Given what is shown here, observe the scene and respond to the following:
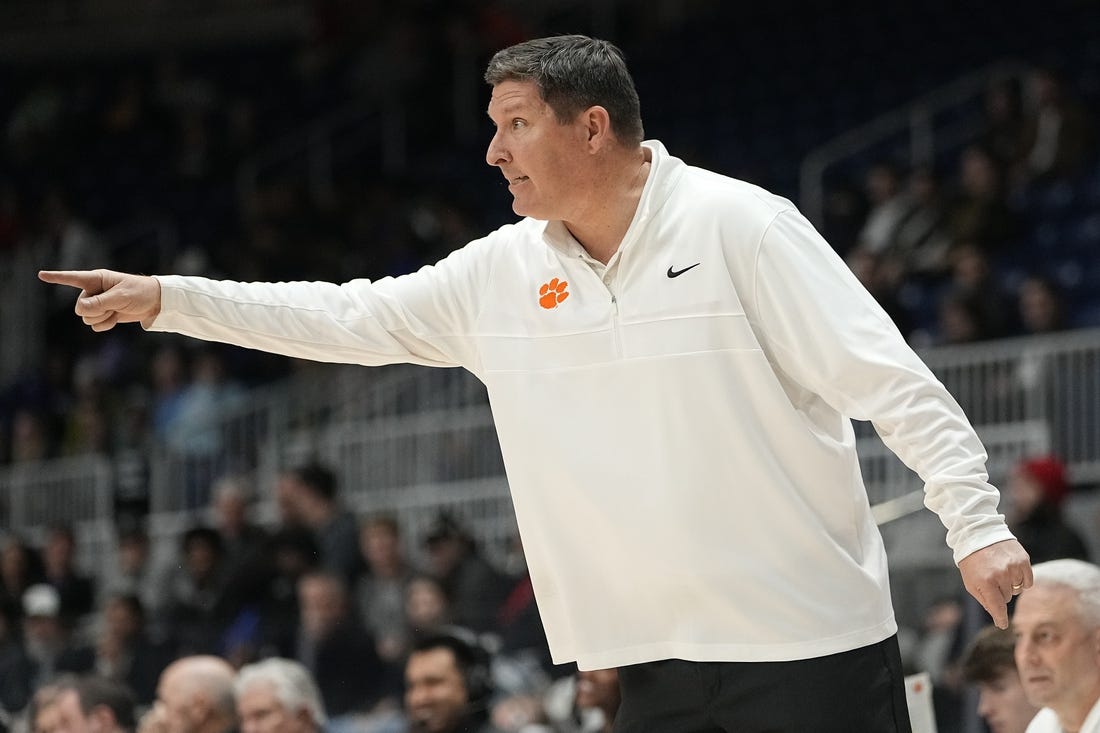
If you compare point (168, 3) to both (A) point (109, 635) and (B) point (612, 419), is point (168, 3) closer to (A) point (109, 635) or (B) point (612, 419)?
(A) point (109, 635)

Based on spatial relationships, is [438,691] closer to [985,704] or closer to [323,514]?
[985,704]

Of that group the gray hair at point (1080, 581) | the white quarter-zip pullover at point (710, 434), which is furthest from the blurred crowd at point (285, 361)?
the white quarter-zip pullover at point (710, 434)

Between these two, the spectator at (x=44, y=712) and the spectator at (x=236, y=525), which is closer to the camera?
the spectator at (x=44, y=712)

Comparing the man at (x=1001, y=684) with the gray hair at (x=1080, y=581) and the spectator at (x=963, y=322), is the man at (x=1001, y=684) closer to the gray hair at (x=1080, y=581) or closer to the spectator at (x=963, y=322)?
the gray hair at (x=1080, y=581)

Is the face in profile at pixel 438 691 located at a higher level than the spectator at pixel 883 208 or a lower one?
lower

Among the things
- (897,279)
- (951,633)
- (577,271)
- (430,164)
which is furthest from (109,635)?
(430,164)

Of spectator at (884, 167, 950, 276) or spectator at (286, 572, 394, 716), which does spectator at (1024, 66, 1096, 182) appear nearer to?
spectator at (884, 167, 950, 276)

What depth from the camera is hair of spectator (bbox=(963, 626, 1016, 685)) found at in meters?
4.75

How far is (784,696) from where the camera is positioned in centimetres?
333

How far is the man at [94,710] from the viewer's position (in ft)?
19.7

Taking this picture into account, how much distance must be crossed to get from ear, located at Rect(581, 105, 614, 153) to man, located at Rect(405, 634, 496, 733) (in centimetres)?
267

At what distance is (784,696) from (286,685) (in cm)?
285

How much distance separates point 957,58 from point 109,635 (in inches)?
355

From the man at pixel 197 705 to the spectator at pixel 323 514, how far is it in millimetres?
3408
